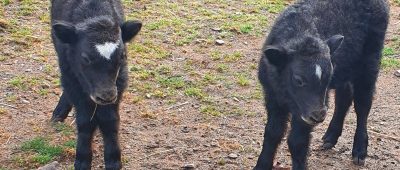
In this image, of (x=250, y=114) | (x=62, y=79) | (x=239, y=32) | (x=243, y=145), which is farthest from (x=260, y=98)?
(x=62, y=79)

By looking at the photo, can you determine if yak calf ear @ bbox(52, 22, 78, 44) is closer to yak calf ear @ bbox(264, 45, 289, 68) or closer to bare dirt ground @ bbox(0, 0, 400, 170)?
bare dirt ground @ bbox(0, 0, 400, 170)

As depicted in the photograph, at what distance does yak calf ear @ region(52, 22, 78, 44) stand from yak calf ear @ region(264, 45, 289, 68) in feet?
5.98

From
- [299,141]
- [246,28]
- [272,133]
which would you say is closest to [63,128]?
[272,133]

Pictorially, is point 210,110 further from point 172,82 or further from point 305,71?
point 305,71

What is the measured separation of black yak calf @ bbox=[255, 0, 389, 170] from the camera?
241 inches

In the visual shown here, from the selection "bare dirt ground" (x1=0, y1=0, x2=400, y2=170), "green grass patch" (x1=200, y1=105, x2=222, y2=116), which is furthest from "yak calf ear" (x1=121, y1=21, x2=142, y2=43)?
"green grass patch" (x1=200, y1=105, x2=222, y2=116)

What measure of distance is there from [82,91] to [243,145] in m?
2.15

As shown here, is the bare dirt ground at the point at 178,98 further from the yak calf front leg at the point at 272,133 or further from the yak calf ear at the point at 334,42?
the yak calf ear at the point at 334,42

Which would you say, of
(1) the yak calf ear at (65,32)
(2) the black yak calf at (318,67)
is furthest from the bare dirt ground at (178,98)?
(1) the yak calf ear at (65,32)

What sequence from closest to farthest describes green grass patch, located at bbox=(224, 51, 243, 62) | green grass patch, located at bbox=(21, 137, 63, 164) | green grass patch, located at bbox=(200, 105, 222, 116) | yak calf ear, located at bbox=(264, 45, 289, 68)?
yak calf ear, located at bbox=(264, 45, 289, 68) < green grass patch, located at bbox=(21, 137, 63, 164) < green grass patch, located at bbox=(200, 105, 222, 116) < green grass patch, located at bbox=(224, 51, 243, 62)

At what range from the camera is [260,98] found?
356 inches

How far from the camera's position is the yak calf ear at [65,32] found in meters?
6.22

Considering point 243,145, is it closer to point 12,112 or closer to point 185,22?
point 12,112

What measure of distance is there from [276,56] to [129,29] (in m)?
1.47
